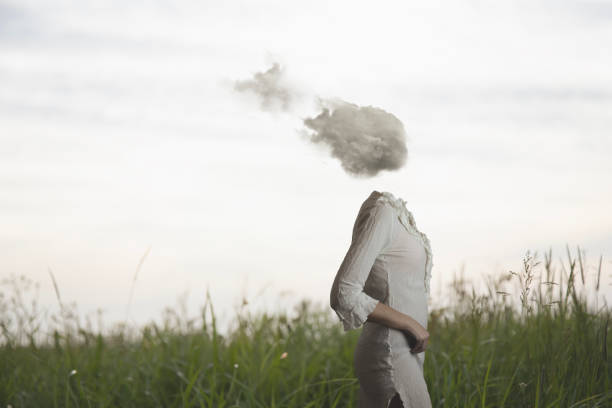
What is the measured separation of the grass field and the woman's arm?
29.0 inches

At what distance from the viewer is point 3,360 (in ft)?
17.5

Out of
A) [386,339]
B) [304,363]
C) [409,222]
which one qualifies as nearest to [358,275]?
[386,339]

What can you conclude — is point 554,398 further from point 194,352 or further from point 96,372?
point 96,372

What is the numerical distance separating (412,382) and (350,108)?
1.36 m

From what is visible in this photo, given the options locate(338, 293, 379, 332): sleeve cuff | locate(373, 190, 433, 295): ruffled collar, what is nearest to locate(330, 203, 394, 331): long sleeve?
locate(338, 293, 379, 332): sleeve cuff

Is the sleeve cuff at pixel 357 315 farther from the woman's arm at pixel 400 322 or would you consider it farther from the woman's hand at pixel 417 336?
the woman's hand at pixel 417 336

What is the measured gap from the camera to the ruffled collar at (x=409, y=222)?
2779 millimetres

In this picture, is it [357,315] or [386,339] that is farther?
[386,339]

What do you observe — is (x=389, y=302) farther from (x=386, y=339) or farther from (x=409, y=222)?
(x=409, y=222)

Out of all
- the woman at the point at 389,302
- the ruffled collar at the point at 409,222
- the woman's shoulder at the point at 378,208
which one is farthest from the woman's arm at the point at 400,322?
the woman's shoulder at the point at 378,208

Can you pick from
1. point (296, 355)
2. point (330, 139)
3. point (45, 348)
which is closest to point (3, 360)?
point (45, 348)

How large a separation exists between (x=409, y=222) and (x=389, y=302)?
432 millimetres

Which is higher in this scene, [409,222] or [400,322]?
[409,222]

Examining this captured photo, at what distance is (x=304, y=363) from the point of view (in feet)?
15.3
